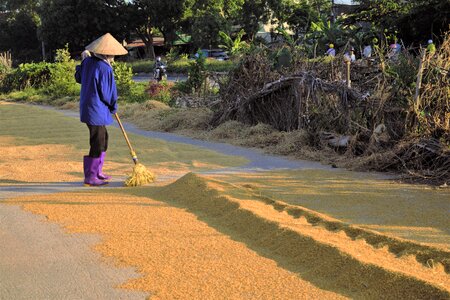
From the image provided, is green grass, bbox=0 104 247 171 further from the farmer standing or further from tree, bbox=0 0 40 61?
tree, bbox=0 0 40 61

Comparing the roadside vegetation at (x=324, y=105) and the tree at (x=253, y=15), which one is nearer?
the roadside vegetation at (x=324, y=105)

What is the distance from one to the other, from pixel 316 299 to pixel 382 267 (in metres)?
0.60

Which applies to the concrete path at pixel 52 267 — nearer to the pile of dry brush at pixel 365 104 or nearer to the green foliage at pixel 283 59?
the pile of dry brush at pixel 365 104

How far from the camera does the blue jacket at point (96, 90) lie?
7.32m

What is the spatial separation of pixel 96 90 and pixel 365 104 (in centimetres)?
455

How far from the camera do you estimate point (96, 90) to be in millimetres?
7316

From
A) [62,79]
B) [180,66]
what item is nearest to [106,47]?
[62,79]

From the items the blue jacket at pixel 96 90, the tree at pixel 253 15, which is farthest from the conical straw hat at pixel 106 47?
the tree at pixel 253 15

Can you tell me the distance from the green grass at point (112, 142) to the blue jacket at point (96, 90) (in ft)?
5.73

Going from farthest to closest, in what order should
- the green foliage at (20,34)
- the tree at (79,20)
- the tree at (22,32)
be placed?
the green foliage at (20,34)
the tree at (22,32)
the tree at (79,20)

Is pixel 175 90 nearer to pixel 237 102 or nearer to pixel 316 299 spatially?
pixel 237 102

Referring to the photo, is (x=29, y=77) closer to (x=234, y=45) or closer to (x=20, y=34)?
(x=234, y=45)

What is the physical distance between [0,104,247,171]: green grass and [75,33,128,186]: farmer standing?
1.60m

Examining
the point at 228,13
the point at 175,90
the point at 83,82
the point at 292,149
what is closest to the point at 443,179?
the point at 292,149
